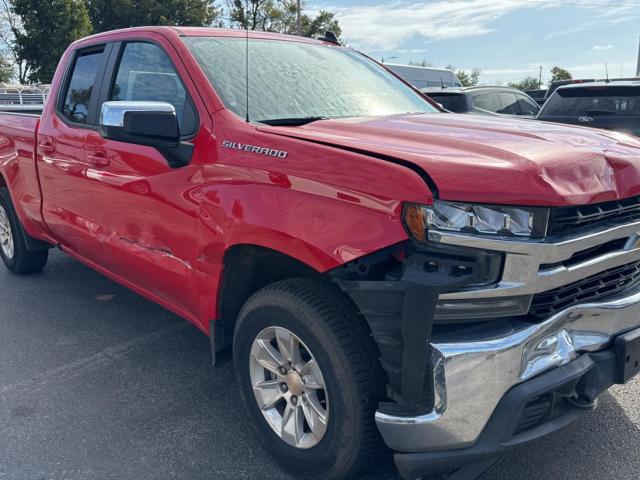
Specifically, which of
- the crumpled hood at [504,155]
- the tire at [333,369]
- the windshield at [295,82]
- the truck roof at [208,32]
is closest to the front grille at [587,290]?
the crumpled hood at [504,155]

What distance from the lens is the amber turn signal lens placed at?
1.95m

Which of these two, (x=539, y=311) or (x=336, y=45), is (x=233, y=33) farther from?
(x=539, y=311)

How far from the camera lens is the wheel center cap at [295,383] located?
2.47 metres

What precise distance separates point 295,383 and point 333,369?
0.34m

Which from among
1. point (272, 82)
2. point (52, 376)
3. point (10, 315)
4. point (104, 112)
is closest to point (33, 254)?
point (10, 315)

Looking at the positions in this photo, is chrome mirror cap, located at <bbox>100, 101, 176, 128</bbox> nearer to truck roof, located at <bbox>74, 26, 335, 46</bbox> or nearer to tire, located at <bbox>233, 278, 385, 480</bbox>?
truck roof, located at <bbox>74, 26, 335, 46</bbox>

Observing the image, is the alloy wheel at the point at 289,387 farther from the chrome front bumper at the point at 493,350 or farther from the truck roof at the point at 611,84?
the truck roof at the point at 611,84

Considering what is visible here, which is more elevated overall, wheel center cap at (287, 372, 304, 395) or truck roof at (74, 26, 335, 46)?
truck roof at (74, 26, 335, 46)

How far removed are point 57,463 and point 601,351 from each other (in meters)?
2.41

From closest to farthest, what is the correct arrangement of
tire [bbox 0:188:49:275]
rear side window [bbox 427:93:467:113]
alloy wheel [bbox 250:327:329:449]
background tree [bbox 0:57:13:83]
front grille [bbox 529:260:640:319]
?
1. front grille [bbox 529:260:640:319]
2. alloy wheel [bbox 250:327:329:449]
3. tire [bbox 0:188:49:275]
4. rear side window [bbox 427:93:467:113]
5. background tree [bbox 0:57:13:83]

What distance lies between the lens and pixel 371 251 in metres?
2.02

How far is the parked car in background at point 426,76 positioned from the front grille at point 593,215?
1606 cm

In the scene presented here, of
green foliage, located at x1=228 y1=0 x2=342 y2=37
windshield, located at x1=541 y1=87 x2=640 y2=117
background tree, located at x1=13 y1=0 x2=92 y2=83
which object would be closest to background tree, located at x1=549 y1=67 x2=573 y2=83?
green foliage, located at x1=228 y1=0 x2=342 y2=37

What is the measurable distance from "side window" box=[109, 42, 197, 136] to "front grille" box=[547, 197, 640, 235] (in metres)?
1.70
